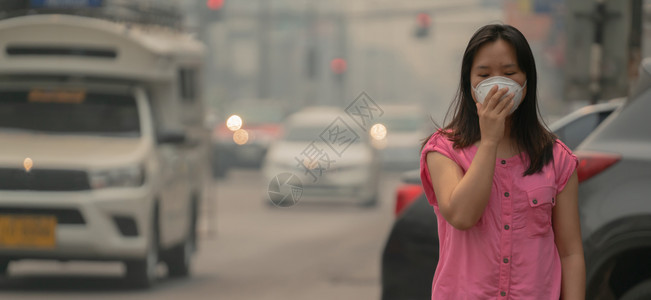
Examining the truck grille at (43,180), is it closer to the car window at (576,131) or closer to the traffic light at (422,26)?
the car window at (576,131)

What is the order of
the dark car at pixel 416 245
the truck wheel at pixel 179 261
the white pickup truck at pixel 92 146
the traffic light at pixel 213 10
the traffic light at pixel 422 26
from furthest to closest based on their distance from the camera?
1. the traffic light at pixel 422 26
2. the traffic light at pixel 213 10
3. the truck wheel at pixel 179 261
4. the white pickup truck at pixel 92 146
5. the dark car at pixel 416 245

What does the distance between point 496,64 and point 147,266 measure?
8429 millimetres

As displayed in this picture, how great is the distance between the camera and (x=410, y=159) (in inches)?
1312

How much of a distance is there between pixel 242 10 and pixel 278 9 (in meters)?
3.30

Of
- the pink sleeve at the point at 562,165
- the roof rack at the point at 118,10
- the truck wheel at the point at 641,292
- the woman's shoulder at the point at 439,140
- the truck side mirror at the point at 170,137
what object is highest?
the roof rack at the point at 118,10

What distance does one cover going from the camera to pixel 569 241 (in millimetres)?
3762

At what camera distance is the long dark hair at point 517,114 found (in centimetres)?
365

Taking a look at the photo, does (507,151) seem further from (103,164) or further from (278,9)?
(278,9)

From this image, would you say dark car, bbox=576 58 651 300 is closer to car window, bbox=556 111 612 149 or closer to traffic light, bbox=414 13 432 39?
car window, bbox=556 111 612 149

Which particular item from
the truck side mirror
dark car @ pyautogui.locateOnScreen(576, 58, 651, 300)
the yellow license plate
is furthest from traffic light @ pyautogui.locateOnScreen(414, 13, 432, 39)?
dark car @ pyautogui.locateOnScreen(576, 58, 651, 300)

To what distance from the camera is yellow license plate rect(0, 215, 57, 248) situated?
11.0 metres

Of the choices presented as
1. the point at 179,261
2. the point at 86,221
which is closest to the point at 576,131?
the point at 86,221

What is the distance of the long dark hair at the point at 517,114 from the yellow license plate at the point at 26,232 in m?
7.71

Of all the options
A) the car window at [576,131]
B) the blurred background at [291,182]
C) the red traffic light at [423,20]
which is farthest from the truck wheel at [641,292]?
the red traffic light at [423,20]
